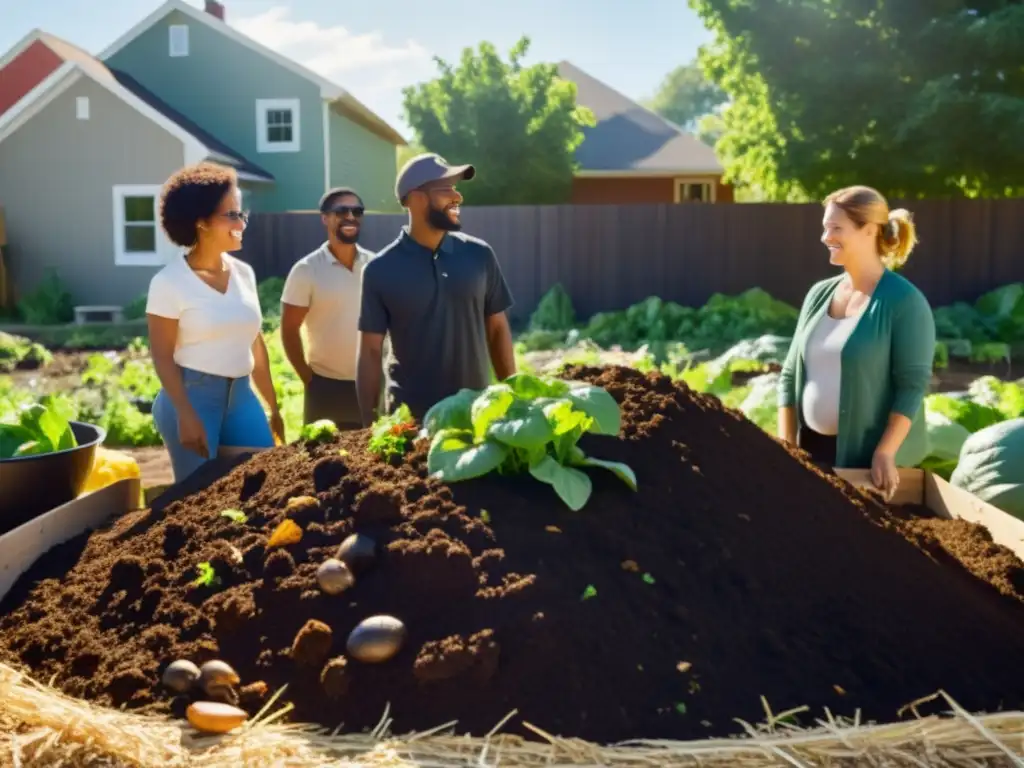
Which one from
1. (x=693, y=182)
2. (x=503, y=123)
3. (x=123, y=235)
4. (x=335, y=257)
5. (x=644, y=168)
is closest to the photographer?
(x=335, y=257)

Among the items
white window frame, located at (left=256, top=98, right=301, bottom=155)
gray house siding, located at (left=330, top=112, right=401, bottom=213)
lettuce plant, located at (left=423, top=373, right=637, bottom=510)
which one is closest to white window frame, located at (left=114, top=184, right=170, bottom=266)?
white window frame, located at (left=256, top=98, right=301, bottom=155)

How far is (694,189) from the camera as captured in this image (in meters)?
31.2

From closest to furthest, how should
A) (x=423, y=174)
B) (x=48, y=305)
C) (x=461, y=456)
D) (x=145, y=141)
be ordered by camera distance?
(x=461, y=456)
(x=423, y=174)
(x=48, y=305)
(x=145, y=141)

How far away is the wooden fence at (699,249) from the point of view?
52.4 ft

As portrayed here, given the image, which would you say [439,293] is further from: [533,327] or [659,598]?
[533,327]

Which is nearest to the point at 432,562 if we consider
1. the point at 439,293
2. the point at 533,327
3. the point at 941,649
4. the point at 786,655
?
the point at 786,655

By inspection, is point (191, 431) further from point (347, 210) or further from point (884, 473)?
point (884, 473)

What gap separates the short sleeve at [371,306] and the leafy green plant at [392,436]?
1120 millimetres

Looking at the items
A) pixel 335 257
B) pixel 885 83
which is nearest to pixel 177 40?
pixel 885 83

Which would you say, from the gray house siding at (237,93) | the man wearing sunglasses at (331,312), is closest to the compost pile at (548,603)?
the man wearing sunglasses at (331,312)

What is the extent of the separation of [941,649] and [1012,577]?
0.66m

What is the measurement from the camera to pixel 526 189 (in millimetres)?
26578

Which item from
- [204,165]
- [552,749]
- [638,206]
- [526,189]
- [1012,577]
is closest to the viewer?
[552,749]

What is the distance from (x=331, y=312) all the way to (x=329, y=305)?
3 centimetres
